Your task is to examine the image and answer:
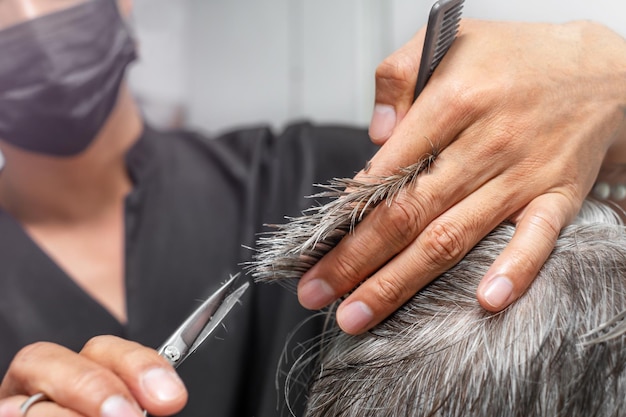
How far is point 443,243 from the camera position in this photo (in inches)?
26.6

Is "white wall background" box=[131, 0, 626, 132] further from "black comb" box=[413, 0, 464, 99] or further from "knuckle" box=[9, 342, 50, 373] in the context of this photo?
"knuckle" box=[9, 342, 50, 373]

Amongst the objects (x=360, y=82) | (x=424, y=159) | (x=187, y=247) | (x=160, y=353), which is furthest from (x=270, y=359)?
(x=360, y=82)

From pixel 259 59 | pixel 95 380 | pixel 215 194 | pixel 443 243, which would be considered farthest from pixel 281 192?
pixel 95 380

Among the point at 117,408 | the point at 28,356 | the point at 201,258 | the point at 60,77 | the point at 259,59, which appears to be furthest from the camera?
the point at 259,59

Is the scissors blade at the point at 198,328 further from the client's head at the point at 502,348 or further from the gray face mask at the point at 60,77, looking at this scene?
the gray face mask at the point at 60,77

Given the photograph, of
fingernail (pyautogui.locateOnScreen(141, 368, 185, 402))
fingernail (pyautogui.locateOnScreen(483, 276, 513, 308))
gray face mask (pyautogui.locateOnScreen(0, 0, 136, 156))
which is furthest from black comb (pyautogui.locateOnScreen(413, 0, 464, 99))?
gray face mask (pyautogui.locateOnScreen(0, 0, 136, 156))

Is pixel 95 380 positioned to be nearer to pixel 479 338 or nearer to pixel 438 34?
pixel 479 338

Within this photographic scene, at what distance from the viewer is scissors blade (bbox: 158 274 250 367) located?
0.67 meters

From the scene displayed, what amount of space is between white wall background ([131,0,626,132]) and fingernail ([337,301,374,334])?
665mm

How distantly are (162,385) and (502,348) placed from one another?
36cm

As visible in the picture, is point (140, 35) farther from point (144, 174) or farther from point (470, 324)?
point (470, 324)

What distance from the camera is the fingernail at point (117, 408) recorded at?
1.81 feet

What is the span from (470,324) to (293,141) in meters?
0.67

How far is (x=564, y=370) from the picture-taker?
0.62 metres
